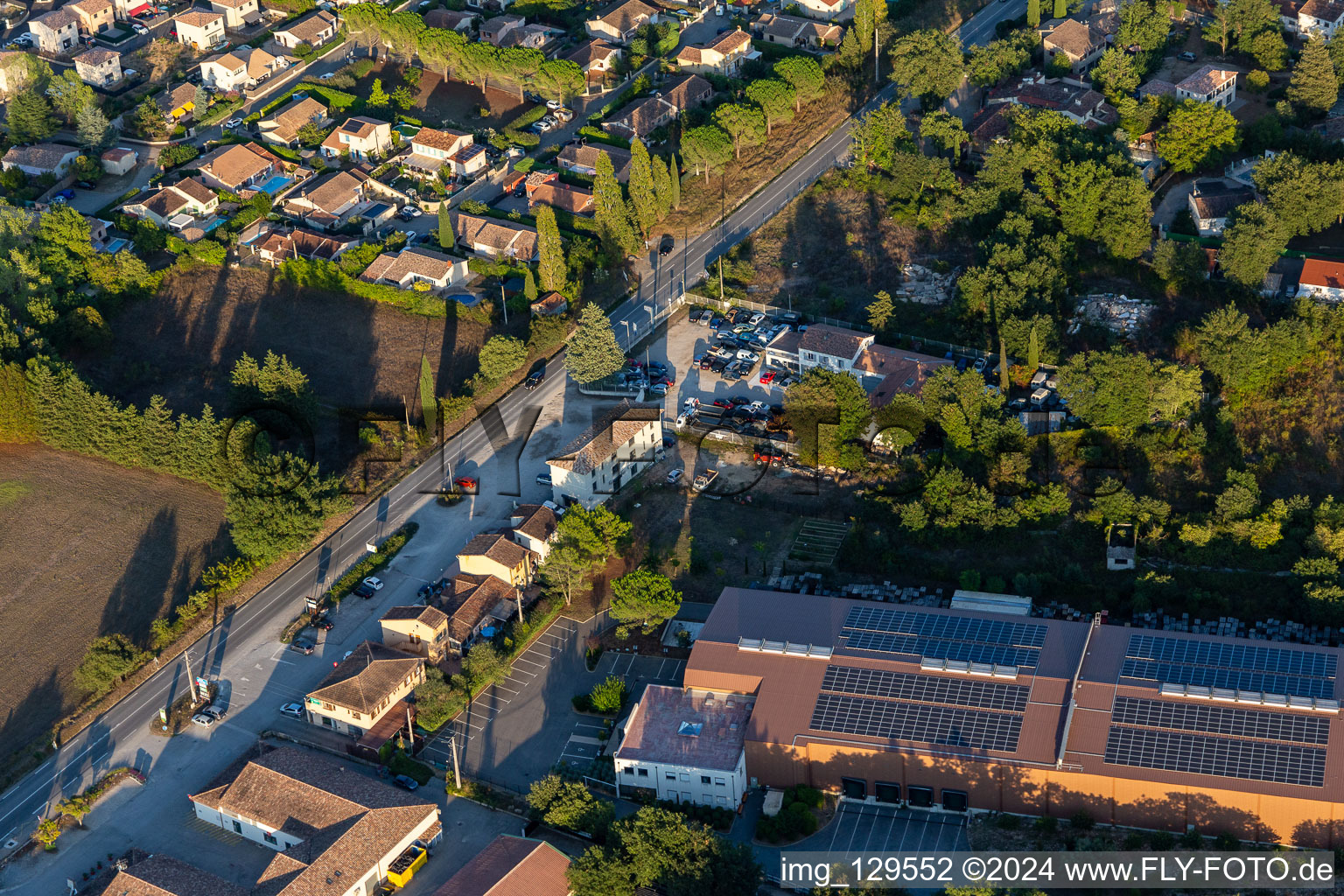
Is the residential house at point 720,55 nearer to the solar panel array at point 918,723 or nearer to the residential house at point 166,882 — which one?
the solar panel array at point 918,723

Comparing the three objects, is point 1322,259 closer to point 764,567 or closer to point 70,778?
point 764,567

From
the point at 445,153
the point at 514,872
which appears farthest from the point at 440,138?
the point at 514,872

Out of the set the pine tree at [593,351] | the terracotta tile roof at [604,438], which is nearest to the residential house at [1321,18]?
the pine tree at [593,351]

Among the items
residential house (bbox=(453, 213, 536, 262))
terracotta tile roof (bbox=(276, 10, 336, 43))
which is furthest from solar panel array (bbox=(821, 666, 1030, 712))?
terracotta tile roof (bbox=(276, 10, 336, 43))

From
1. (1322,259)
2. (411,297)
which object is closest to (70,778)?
(411,297)

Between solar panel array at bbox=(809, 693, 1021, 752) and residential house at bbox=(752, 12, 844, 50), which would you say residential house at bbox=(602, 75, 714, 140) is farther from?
solar panel array at bbox=(809, 693, 1021, 752)
